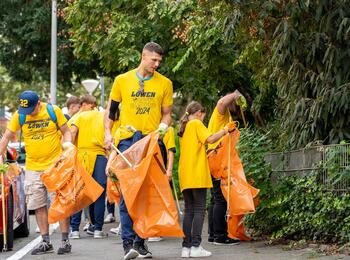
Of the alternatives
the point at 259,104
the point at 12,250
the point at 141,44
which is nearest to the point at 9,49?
the point at 141,44

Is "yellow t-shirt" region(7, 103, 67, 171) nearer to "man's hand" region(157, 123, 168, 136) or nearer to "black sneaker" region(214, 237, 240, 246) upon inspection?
"man's hand" region(157, 123, 168, 136)

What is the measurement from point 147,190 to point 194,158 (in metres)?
0.96

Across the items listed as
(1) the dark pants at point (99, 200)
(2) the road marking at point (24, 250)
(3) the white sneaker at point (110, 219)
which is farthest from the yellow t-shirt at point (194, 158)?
Answer: (3) the white sneaker at point (110, 219)

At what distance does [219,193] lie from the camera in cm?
1091

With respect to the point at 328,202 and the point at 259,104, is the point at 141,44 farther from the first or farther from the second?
the point at 328,202

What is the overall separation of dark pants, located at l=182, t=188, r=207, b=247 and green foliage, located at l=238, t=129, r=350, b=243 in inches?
44.5

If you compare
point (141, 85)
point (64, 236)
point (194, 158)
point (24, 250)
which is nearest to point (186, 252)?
point (194, 158)

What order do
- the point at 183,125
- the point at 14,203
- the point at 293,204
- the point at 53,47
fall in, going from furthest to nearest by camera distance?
1. the point at 53,47
2. the point at 14,203
3. the point at 293,204
4. the point at 183,125

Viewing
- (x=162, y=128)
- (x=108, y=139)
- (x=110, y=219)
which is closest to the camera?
(x=162, y=128)

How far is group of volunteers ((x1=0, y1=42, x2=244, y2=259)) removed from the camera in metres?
9.14

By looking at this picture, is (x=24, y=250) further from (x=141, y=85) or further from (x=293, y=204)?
(x=293, y=204)

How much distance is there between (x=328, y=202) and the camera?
30.9 ft

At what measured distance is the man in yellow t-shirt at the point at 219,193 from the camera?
1067 cm

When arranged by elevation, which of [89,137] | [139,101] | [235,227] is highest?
[139,101]
